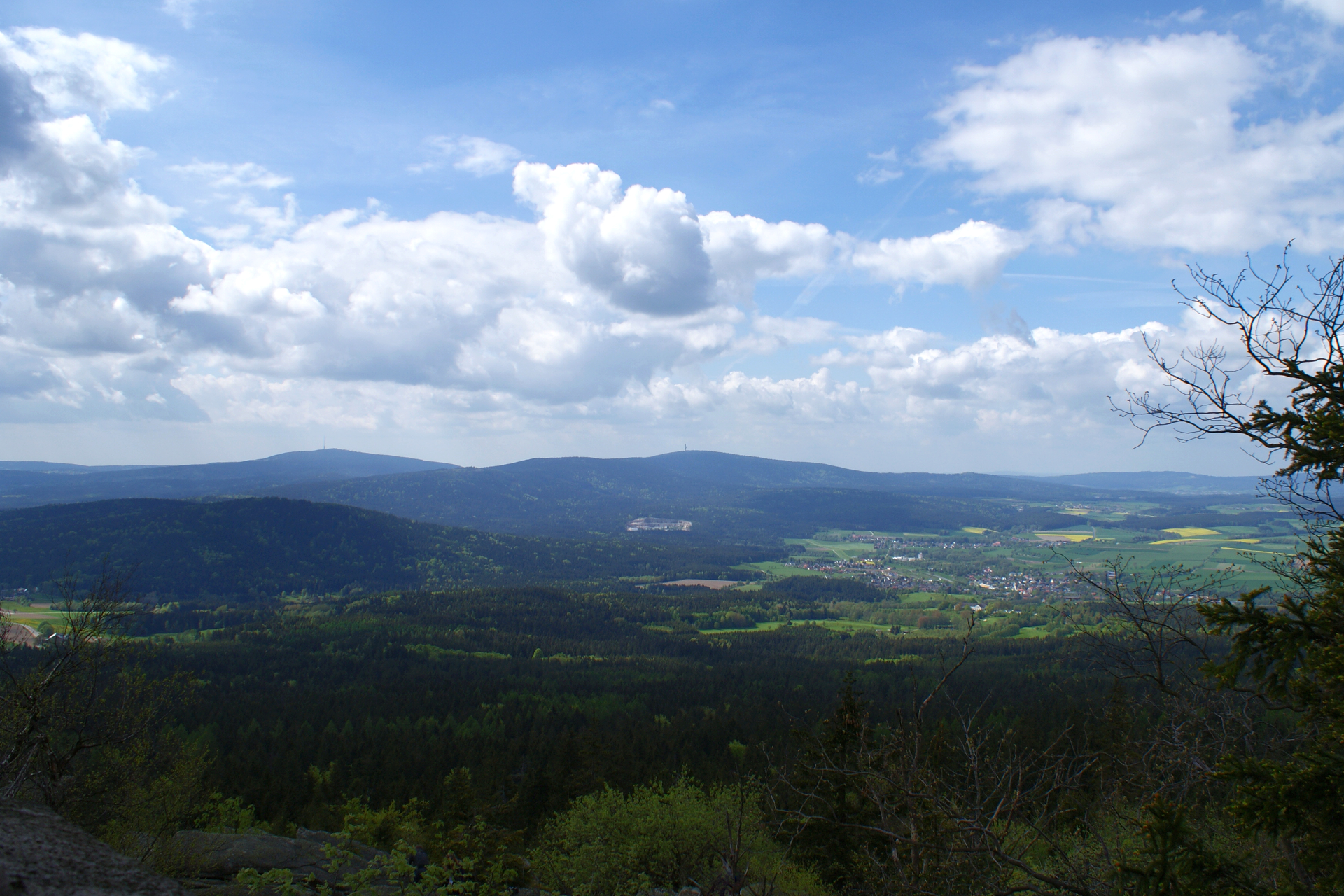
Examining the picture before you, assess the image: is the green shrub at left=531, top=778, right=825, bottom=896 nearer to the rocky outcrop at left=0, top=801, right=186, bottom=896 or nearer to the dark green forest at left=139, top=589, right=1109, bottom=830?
the dark green forest at left=139, top=589, right=1109, bottom=830

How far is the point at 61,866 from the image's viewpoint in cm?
561

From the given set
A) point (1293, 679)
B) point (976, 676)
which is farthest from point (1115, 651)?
point (976, 676)

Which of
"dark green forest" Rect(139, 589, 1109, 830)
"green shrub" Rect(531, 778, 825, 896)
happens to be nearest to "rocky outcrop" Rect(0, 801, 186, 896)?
"dark green forest" Rect(139, 589, 1109, 830)

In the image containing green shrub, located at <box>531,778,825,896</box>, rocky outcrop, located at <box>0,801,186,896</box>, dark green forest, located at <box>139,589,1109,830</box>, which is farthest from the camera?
dark green forest, located at <box>139,589,1109,830</box>

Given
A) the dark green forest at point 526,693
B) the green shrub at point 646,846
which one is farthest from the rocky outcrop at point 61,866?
the green shrub at point 646,846

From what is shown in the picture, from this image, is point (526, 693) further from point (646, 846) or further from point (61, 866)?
point (61, 866)

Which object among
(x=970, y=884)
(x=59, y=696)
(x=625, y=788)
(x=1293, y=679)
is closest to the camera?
(x=1293, y=679)

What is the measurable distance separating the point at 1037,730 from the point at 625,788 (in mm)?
35420

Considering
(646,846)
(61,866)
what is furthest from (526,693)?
(61,866)

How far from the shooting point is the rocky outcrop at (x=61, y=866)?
5219 mm

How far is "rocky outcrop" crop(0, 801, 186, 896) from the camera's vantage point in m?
5.22

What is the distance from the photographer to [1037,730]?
54.6m

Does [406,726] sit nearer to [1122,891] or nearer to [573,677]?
[573,677]

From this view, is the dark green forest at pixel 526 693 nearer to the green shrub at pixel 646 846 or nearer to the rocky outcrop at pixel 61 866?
the green shrub at pixel 646 846
